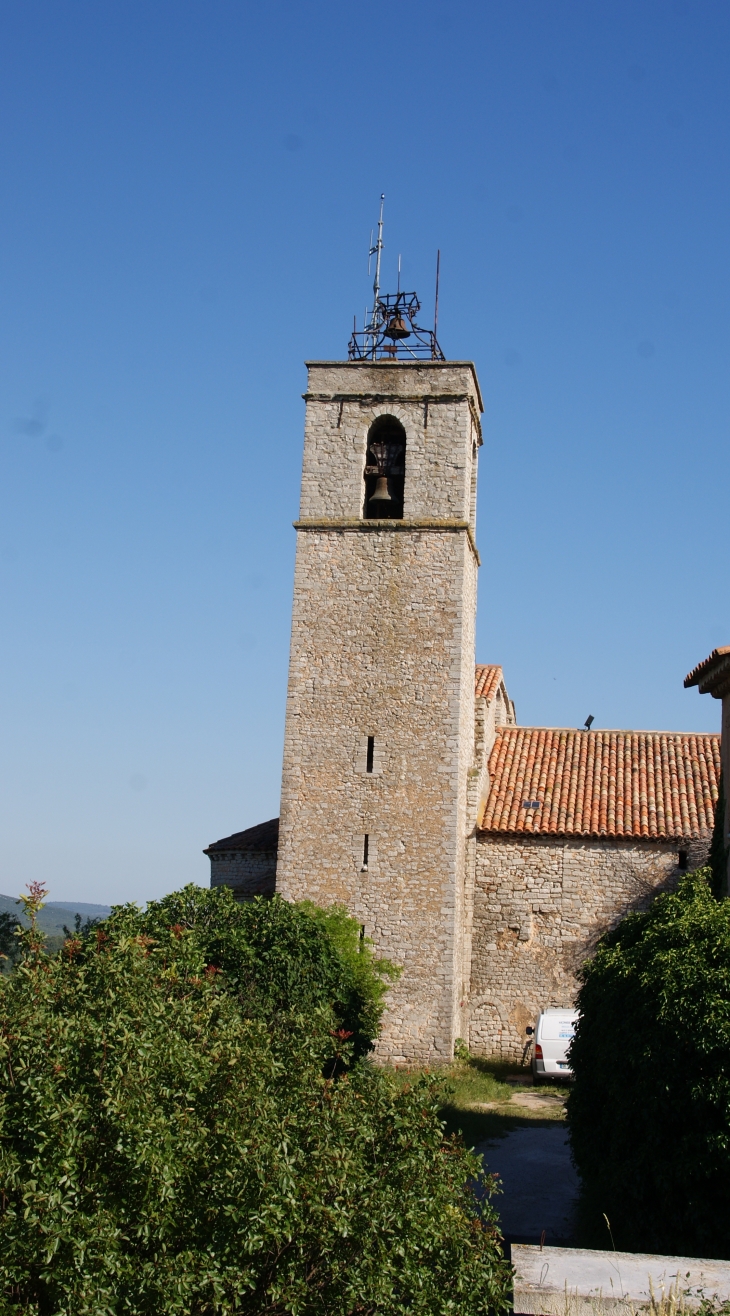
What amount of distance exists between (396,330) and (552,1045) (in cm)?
1355

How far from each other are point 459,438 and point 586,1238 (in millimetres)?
14323

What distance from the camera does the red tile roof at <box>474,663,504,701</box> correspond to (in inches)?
931

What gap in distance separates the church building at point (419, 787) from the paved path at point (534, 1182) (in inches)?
159

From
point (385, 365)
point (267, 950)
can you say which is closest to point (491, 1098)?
point (267, 950)

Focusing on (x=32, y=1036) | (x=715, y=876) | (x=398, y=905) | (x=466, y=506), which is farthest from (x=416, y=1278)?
(x=466, y=506)

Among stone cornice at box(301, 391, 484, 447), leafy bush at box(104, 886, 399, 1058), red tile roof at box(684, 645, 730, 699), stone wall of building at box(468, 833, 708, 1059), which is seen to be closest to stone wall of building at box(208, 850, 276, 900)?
stone wall of building at box(468, 833, 708, 1059)

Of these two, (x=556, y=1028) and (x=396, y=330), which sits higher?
(x=396, y=330)

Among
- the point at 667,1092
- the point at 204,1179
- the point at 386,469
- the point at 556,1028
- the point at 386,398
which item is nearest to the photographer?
the point at 204,1179

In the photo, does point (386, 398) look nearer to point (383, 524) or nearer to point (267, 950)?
point (383, 524)

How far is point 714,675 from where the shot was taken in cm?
1412

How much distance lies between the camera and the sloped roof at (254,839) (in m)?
23.1

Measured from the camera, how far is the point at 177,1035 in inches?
272

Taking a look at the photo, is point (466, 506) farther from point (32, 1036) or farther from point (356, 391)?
point (32, 1036)

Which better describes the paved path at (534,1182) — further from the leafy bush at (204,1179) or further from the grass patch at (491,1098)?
the leafy bush at (204,1179)
